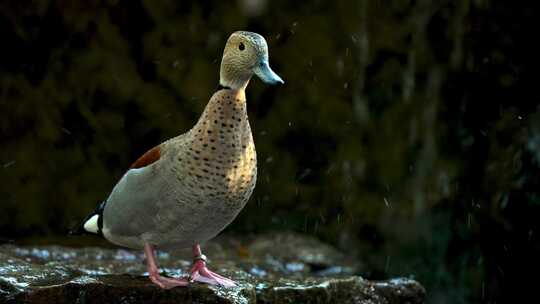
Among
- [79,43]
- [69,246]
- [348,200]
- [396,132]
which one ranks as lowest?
[69,246]

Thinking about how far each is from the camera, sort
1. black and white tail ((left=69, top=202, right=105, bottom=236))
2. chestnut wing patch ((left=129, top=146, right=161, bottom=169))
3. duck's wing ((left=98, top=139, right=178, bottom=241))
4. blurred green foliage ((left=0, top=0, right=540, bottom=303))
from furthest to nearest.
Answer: blurred green foliage ((left=0, top=0, right=540, bottom=303)), black and white tail ((left=69, top=202, right=105, bottom=236)), chestnut wing patch ((left=129, top=146, right=161, bottom=169)), duck's wing ((left=98, top=139, right=178, bottom=241))

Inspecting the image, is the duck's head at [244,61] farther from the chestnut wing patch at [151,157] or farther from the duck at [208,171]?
the chestnut wing patch at [151,157]

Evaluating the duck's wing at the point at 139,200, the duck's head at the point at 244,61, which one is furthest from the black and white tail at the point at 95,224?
the duck's head at the point at 244,61

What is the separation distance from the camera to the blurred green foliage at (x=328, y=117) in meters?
6.38

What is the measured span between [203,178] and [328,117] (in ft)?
→ 11.9

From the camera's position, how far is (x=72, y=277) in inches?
149

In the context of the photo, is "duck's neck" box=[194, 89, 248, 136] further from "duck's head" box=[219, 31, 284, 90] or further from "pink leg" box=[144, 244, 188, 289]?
"pink leg" box=[144, 244, 188, 289]

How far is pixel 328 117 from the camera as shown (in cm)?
677

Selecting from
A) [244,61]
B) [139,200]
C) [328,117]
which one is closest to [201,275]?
[139,200]

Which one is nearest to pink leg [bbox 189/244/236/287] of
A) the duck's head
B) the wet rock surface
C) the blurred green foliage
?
the wet rock surface

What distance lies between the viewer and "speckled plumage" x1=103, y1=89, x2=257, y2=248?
323cm

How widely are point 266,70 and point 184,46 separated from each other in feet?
11.4

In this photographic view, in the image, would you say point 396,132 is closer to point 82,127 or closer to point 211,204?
point 82,127

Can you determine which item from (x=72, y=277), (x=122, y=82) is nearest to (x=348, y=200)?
(x=122, y=82)
